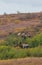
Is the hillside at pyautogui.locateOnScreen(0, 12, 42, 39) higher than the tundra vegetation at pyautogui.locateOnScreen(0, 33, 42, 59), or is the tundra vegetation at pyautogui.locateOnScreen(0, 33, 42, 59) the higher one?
the tundra vegetation at pyautogui.locateOnScreen(0, 33, 42, 59)

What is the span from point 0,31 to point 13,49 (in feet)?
71.2

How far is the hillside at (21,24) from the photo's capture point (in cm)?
6425

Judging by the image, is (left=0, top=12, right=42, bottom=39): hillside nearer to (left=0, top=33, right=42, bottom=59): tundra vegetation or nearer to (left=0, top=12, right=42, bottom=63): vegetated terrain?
(left=0, top=12, right=42, bottom=63): vegetated terrain

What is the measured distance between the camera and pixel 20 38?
54.9 meters

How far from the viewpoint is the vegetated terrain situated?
42.4 meters

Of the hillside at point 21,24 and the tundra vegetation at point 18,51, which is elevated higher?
the tundra vegetation at point 18,51

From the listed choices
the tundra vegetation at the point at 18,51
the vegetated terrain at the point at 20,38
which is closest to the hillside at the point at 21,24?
the vegetated terrain at the point at 20,38

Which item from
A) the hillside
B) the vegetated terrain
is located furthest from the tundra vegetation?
the hillside

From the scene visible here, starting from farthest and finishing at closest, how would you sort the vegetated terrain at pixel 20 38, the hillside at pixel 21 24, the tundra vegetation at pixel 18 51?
the hillside at pixel 21 24 < the vegetated terrain at pixel 20 38 < the tundra vegetation at pixel 18 51

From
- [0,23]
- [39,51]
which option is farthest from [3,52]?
[0,23]

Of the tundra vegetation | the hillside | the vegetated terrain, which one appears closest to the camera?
the tundra vegetation

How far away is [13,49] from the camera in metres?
44.4

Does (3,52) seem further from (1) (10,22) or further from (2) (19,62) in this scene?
(1) (10,22)

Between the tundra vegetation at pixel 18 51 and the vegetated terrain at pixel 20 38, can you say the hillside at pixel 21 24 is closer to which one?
the vegetated terrain at pixel 20 38
